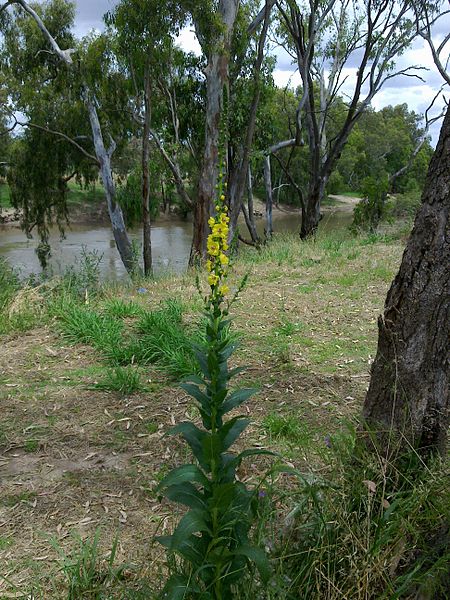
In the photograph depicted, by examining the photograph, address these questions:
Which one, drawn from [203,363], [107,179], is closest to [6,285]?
[203,363]

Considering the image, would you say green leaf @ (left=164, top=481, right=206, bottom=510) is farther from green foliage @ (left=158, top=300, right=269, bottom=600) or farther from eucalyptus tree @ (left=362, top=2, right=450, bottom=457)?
eucalyptus tree @ (left=362, top=2, right=450, bottom=457)

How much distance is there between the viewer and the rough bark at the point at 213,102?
40.0 ft

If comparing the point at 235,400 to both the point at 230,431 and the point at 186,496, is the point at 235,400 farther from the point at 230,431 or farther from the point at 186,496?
the point at 186,496

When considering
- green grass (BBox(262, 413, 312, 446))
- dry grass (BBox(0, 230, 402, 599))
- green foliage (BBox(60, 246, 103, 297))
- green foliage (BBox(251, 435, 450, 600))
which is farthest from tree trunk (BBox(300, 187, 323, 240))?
green foliage (BBox(251, 435, 450, 600))

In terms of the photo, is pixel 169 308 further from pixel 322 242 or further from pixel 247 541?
pixel 322 242

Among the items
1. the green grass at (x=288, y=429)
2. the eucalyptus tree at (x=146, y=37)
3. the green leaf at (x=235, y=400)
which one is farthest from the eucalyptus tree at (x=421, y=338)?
the eucalyptus tree at (x=146, y=37)

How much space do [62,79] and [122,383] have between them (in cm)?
1429

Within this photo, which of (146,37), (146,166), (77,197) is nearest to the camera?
(146,37)

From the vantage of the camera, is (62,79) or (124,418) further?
(62,79)

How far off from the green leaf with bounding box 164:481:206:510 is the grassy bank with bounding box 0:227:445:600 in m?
0.27

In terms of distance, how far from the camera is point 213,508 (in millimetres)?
1778

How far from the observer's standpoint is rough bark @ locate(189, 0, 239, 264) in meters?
12.2

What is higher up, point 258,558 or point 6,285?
point 258,558

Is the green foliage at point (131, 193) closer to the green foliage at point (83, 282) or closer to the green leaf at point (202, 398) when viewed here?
the green foliage at point (83, 282)
